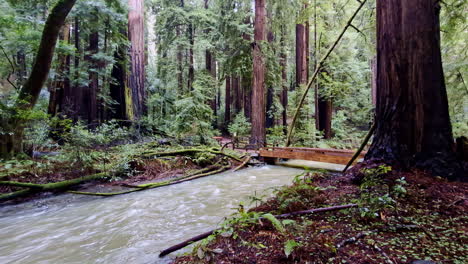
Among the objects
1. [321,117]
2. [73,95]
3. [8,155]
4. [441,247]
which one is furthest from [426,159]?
[73,95]

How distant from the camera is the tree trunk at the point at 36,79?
5.86 meters

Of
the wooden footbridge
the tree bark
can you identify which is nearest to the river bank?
the wooden footbridge

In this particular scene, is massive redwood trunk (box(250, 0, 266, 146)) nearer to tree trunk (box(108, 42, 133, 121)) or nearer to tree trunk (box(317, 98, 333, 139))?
tree trunk (box(317, 98, 333, 139))

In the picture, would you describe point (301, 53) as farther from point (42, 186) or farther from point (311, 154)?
point (42, 186)

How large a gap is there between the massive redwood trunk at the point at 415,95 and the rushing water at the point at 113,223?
224 cm

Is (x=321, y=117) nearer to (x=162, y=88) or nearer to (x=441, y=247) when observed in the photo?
(x=162, y=88)

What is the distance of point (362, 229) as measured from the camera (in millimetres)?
2084

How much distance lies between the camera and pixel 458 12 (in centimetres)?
493

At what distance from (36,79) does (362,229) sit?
785cm

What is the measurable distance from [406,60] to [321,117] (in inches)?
489

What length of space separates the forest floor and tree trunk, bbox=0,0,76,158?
6.35 metres

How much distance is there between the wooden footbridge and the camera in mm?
7274

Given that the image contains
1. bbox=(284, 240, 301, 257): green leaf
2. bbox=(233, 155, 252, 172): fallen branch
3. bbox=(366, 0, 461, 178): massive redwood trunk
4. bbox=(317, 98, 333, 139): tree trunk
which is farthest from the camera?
bbox=(317, 98, 333, 139): tree trunk

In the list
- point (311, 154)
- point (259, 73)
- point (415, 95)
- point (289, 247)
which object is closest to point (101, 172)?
point (289, 247)
